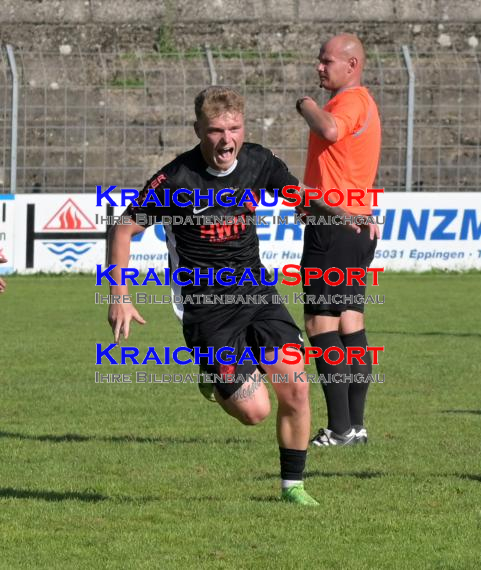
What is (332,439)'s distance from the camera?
7.84m

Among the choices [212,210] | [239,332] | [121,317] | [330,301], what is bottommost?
[330,301]

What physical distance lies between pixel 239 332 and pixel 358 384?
2084 millimetres

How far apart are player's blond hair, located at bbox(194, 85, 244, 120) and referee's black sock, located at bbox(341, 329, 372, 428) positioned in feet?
8.57

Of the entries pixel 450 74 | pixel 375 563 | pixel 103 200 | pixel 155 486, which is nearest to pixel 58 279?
pixel 103 200

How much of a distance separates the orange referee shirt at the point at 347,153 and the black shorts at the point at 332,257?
7.2 inches

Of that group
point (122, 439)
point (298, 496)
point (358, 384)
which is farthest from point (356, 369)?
point (298, 496)

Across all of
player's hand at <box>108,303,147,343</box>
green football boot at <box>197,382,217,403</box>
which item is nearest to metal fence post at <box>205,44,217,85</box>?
green football boot at <box>197,382,217,403</box>

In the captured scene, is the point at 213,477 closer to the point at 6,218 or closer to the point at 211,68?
the point at 6,218

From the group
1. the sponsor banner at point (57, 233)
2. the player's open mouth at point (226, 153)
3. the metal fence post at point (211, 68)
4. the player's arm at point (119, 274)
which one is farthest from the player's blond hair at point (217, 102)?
the metal fence post at point (211, 68)

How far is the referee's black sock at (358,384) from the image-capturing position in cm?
808

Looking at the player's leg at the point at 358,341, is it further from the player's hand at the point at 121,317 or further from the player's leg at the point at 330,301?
the player's hand at the point at 121,317

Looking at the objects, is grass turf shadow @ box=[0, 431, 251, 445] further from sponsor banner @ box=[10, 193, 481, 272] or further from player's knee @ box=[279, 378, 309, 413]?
sponsor banner @ box=[10, 193, 481, 272]

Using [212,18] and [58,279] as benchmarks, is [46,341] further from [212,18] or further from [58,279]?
[212,18]

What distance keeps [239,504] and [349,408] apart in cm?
212
